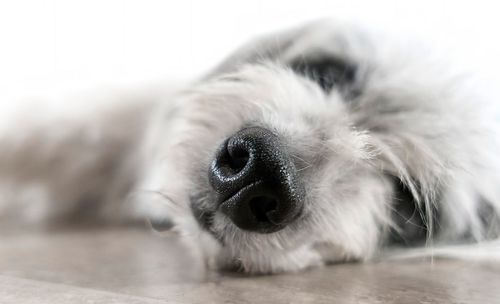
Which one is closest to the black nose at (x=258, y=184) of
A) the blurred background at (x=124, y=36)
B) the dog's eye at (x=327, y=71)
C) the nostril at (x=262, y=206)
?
the nostril at (x=262, y=206)

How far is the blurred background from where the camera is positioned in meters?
2.23

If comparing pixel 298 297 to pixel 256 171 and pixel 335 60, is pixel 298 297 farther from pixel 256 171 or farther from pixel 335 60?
pixel 335 60

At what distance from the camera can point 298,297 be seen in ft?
3.87

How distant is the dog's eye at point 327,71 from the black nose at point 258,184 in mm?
440

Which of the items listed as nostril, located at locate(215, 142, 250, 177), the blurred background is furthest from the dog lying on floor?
the blurred background

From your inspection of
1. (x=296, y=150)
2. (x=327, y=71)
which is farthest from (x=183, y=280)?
(x=327, y=71)

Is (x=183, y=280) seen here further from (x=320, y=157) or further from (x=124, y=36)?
(x=124, y=36)

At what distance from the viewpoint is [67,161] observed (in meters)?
2.21

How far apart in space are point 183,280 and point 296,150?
40 centimetres

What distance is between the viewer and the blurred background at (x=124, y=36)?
223 cm

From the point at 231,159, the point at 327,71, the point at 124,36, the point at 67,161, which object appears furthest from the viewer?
the point at 124,36

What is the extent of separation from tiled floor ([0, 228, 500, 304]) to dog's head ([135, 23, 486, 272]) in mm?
85

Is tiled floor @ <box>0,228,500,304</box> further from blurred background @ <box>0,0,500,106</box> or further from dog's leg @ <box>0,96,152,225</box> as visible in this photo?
blurred background @ <box>0,0,500,106</box>

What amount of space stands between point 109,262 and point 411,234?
0.76 metres
